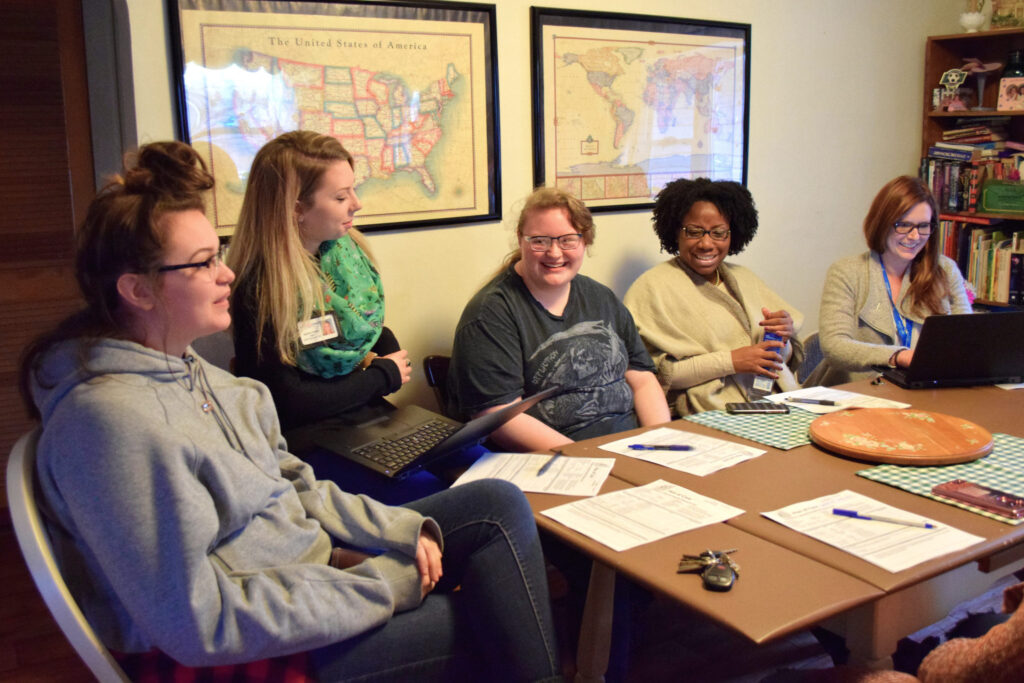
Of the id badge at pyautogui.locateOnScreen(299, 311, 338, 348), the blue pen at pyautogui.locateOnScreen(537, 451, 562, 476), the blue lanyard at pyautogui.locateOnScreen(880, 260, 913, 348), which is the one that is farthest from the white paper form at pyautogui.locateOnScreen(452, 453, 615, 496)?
the blue lanyard at pyautogui.locateOnScreen(880, 260, 913, 348)

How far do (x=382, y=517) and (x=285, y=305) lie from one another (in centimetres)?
70

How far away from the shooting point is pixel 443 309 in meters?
2.93

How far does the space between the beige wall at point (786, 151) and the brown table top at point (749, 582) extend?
1.57 m

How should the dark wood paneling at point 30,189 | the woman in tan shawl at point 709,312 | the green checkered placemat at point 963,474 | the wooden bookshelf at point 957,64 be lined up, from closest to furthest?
the green checkered placemat at point 963,474
the woman in tan shawl at point 709,312
the dark wood paneling at point 30,189
the wooden bookshelf at point 957,64

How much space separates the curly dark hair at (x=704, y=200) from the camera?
9.64 feet

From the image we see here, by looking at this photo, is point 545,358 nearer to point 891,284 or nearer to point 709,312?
point 709,312

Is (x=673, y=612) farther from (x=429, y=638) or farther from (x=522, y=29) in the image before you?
(x=522, y=29)

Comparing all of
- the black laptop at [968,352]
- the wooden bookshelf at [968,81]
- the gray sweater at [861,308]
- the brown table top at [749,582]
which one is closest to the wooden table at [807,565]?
the brown table top at [749,582]

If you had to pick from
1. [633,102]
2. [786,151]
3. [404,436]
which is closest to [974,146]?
[786,151]

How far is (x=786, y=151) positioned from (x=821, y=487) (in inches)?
99.2

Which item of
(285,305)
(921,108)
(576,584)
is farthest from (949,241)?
(285,305)

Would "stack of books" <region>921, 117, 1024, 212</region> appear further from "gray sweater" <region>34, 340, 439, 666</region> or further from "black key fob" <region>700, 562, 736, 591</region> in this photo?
"gray sweater" <region>34, 340, 439, 666</region>

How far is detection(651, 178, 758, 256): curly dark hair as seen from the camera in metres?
2.94

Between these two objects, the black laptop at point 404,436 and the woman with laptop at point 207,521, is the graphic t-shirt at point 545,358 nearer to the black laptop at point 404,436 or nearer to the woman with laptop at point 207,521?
the black laptop at point 404,436
